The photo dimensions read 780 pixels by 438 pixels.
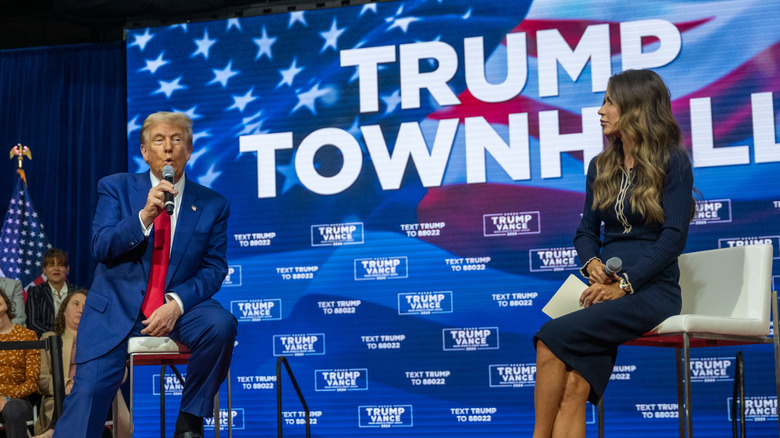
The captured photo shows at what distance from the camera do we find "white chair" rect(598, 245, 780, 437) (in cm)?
259

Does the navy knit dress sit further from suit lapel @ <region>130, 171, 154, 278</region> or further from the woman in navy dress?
suit lapel @ <region>130, 171, 154, 278</region>

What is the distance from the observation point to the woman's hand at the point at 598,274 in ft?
8.57

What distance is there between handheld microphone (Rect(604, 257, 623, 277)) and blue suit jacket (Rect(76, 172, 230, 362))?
56.8 inches

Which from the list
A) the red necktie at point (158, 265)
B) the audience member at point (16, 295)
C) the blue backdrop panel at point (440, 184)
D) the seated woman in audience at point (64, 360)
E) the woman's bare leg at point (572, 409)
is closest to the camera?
the woman's bare leg at point (572, 409)

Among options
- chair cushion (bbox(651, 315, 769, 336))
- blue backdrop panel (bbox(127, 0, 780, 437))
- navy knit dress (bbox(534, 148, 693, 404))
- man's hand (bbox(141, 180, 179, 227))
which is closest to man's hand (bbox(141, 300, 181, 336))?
man's hand (bbox(141, 180, 179, 227))

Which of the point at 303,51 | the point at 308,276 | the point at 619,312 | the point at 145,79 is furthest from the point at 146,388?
the point at 619,312

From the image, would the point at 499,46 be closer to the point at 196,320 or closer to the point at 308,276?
the point at 308,276

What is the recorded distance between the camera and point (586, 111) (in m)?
4.71

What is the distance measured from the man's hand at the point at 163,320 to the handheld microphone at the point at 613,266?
1483mm

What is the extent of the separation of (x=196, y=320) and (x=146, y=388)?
2515 mm

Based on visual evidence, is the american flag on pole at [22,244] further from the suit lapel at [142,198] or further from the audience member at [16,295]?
the suit lapel at [142,198]

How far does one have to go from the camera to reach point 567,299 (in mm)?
2816

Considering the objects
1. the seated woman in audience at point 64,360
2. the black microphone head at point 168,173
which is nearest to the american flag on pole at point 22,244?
the seated woman in audience at point 64,360

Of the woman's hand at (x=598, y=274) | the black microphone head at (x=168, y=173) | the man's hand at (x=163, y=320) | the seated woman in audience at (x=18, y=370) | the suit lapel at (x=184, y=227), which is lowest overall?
the seated woman in audience at (x=18, y=370)
